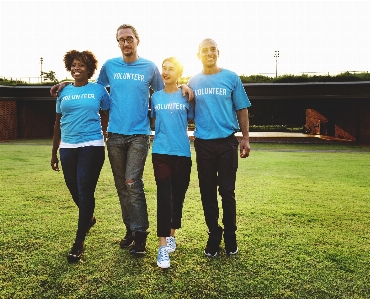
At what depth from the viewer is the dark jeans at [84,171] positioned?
3297 millimetres

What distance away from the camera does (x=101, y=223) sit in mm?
4379

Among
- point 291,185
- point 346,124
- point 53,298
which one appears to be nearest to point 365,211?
point 291,185

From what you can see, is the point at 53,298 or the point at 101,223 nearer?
the point at 53,298

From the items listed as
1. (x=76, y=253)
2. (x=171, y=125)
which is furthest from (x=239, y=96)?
(x=76, y=253)

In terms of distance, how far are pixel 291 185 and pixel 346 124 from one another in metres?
22.3

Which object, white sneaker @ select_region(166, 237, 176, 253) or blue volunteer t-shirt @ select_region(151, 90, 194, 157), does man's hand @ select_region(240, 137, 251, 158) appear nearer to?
blue volunteer t-shirt @ select_region(151, 90, 194, 157)

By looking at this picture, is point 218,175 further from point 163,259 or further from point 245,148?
point 163,259

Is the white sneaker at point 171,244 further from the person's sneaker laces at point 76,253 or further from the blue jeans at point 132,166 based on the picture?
the person's sneaker laces at point 76,253

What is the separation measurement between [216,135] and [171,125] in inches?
16.6

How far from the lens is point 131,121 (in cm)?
330

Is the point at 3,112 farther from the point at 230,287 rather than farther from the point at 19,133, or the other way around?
the point at 230,287

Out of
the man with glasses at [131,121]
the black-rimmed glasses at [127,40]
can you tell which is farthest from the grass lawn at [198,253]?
the black-rimmed glasses at [127,40]

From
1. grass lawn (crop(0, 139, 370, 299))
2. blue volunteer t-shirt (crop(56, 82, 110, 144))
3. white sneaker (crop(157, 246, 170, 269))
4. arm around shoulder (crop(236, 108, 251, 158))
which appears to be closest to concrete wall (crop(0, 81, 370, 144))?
grass lawn (crop(0, 139, 370, 299))

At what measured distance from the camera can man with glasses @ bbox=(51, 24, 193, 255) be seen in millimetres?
3309
